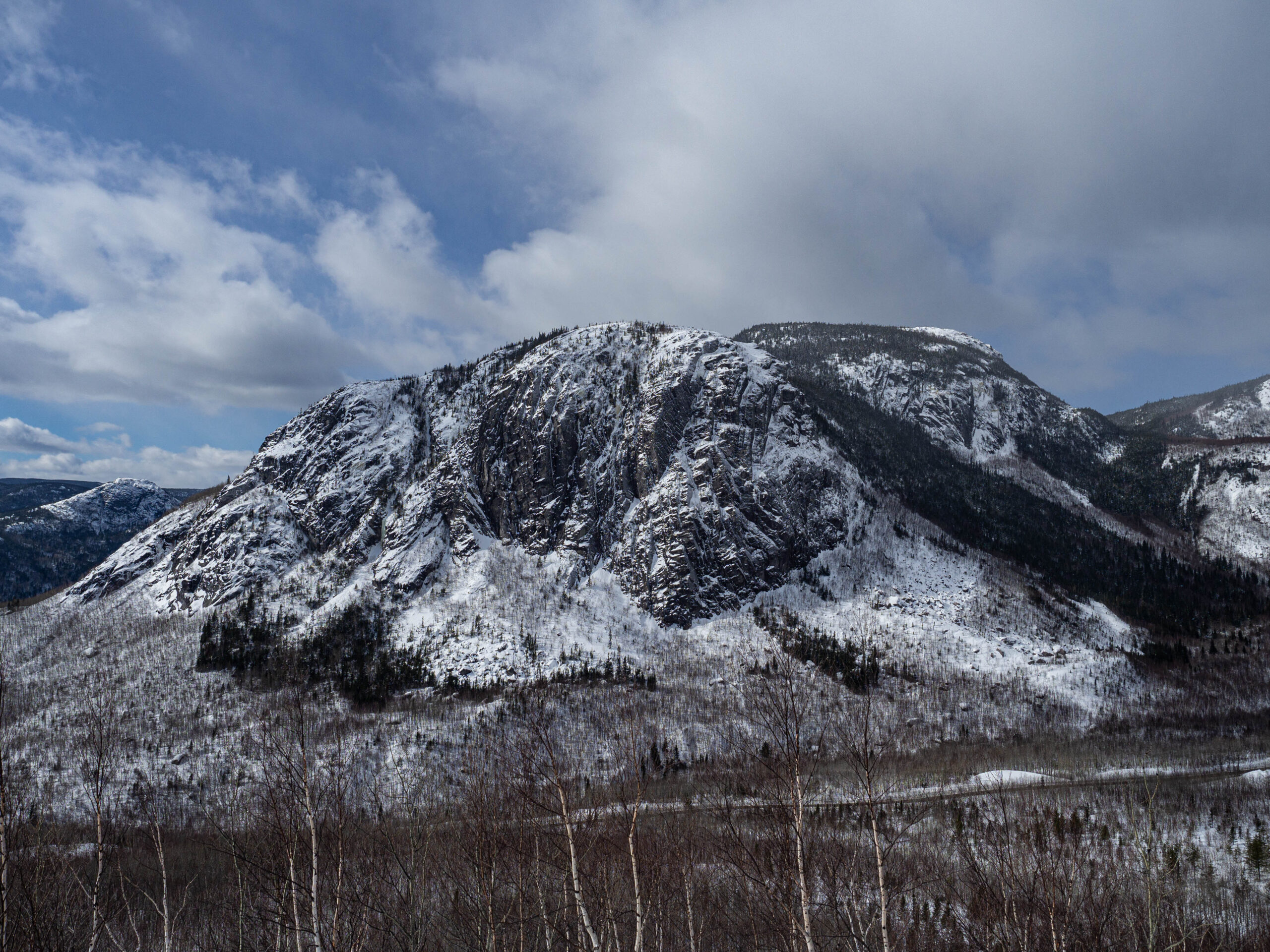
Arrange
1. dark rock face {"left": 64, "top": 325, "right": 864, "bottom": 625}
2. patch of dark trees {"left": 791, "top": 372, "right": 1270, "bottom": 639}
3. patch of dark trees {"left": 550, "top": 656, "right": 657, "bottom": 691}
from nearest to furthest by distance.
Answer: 1. patch of dark trees {"left": 550, "top": 656, "right": 657, "bottom": 691}
2. dark rock face {"left": 64, "top": 325, "right": 864, "bottom": 625}
3. patch of dark trees {"left": 791, "top": 372, "right": 1270, "bottom": 639}

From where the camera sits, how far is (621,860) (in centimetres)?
3609

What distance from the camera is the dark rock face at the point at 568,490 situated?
470 ft

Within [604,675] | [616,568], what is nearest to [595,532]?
[616,568]

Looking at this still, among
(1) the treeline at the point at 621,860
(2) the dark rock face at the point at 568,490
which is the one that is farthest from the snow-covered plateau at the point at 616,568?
(1) the treeline at the point at 621,860

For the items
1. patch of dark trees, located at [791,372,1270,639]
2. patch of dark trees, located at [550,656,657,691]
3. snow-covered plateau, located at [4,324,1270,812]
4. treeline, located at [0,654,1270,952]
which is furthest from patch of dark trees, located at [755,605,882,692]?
patch of dark trees, located at [791,372,1270,639]

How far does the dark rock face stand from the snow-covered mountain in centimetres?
50

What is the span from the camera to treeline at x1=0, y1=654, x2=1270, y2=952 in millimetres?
18422

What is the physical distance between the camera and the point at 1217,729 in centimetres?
10094

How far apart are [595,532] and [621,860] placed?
114961 mm

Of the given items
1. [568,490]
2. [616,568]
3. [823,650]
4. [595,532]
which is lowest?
[823,650]

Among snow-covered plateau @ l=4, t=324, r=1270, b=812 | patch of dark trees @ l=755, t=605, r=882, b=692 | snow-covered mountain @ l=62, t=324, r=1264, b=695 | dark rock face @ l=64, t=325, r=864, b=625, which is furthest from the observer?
dark rock face @ l=64, t=325, r=864, b=625

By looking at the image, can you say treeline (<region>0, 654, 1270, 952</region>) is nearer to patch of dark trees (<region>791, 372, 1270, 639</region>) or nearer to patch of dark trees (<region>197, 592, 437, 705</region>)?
patch of dark trees (<region>197, 592, 437, 705</region>)

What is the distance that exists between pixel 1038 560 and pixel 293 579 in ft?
634

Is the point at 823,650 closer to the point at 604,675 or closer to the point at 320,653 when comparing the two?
the point at 604,675
